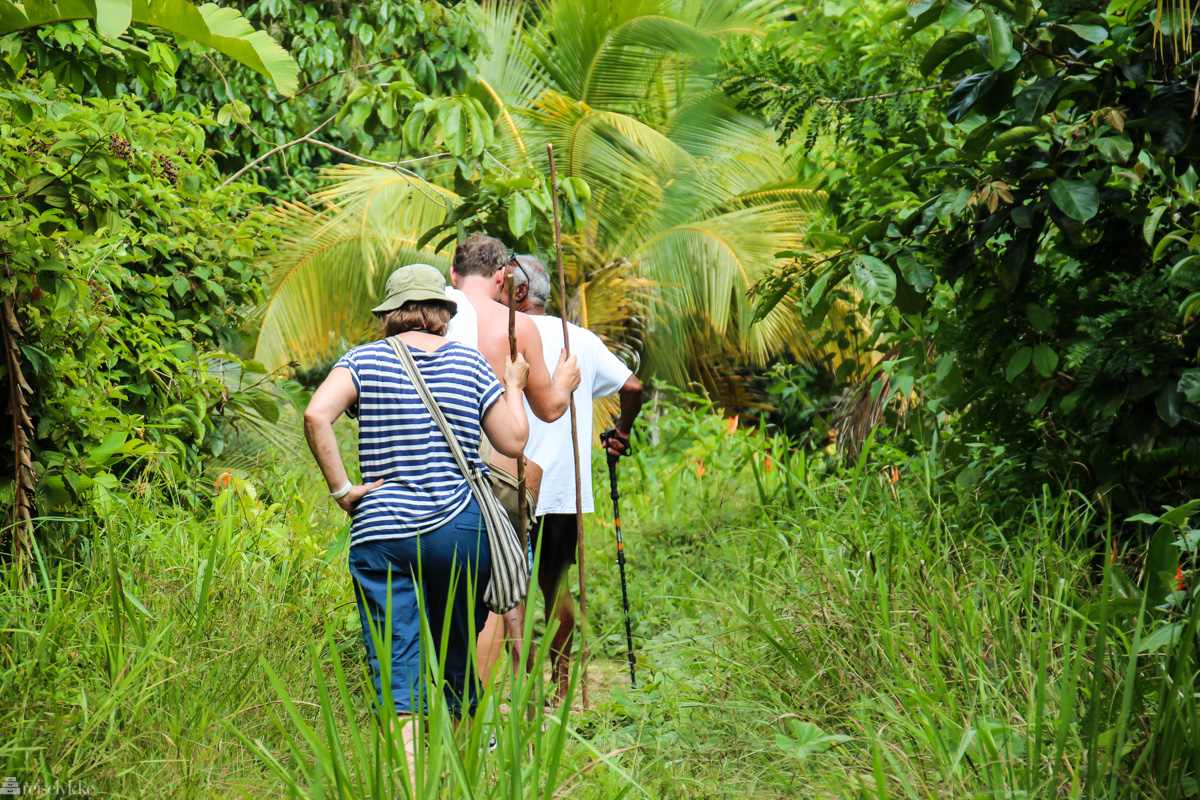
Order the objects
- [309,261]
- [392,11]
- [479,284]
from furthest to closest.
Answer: [309,261] < [392,11] < [479,284]

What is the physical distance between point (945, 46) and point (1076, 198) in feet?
1.96

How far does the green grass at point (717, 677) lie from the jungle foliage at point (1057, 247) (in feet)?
1.25

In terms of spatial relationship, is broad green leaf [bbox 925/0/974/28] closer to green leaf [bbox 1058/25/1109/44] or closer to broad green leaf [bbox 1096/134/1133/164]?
green leaf [bbox 1058/25/1109/44]

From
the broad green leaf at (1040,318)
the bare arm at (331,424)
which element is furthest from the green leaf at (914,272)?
the bare arm at (331,424)

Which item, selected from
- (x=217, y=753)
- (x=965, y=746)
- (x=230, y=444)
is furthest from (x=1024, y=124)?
(x=230, y=444)

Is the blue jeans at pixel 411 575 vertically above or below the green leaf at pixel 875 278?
below

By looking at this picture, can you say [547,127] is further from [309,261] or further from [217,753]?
[217,753]

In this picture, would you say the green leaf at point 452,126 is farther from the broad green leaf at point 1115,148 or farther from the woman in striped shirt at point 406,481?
the broad green leaf at point 1115,148

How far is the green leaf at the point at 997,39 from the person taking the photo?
104 inches

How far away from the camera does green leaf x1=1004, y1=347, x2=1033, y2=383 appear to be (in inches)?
134

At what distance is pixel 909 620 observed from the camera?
3.06 m

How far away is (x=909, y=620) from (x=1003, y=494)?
4.48ft

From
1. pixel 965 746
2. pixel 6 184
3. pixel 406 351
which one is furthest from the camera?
pixel 6 184

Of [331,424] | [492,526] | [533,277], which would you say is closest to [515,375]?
[492,526]
